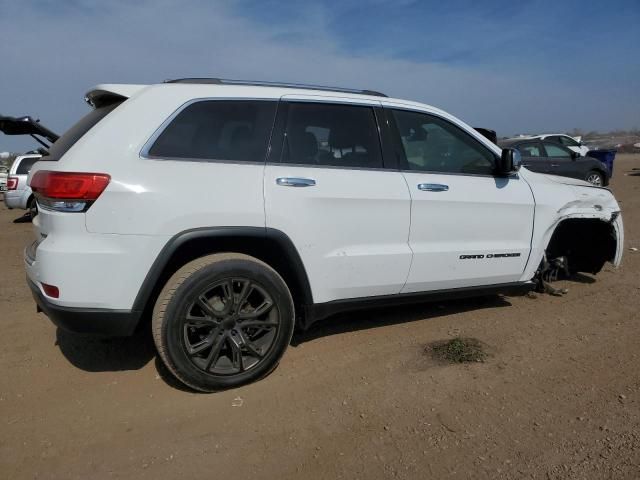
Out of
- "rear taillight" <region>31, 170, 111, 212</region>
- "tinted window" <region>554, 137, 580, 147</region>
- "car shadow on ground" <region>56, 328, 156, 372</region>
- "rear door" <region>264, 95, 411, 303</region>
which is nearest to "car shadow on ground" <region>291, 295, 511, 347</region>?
"rear door" <region>264, 95, 411, 303</region>

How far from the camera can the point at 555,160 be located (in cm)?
1190

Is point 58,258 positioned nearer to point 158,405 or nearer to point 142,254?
point 142,254

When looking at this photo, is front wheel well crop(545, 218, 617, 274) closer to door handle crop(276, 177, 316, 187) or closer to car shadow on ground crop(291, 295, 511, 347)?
car shadow on ground crop(291, 295, 511, 347)

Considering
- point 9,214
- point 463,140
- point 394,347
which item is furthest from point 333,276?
point 9,214

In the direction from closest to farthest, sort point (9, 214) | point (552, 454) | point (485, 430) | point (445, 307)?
point (552, 454), point (485, 430), point (445, 307), point (9, 214)

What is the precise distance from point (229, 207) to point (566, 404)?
233 cm

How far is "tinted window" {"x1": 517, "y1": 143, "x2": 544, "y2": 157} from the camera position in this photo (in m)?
11.6

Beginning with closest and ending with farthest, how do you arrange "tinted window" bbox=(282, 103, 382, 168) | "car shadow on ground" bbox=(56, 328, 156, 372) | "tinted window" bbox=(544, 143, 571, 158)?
"tinted window" bbox=(282, 103, 382, 168) < "car shadow on ground" bbox=(56, 328, 156, 372) < "tinted window" bbox=(544, 143, 571, 158)

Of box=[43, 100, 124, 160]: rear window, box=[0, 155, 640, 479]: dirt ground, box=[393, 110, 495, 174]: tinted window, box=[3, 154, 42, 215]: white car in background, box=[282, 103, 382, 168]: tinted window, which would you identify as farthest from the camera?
box=[3, 154, 42, 215]: white car in background

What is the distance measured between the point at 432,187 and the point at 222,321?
1790 mm

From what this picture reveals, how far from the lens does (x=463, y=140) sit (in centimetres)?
384

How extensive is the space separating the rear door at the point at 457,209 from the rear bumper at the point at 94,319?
1.94m

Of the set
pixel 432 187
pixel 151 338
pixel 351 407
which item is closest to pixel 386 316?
pixel 432 187

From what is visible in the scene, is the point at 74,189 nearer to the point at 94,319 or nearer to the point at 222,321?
the point at 94,319
